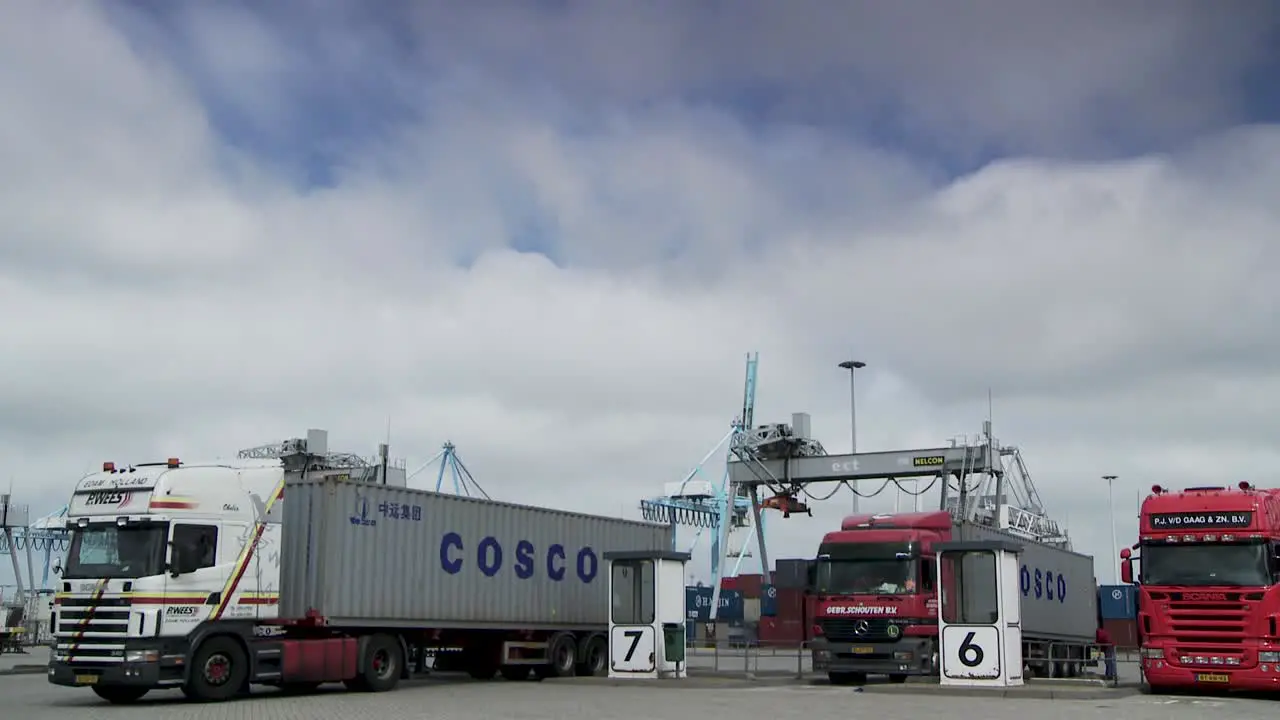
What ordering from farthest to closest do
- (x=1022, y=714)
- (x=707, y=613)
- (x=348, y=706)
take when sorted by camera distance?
(x=707, y=613)
(x=348, y=706)
(x=1022, y=714)

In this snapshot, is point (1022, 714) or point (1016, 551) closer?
point (1022, 714)

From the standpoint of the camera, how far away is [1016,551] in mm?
22500

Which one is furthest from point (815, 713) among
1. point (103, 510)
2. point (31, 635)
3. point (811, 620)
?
point (31, 635)

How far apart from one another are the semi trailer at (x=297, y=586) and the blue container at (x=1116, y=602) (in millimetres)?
38140

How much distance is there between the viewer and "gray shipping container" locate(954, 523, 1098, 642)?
1087 inches

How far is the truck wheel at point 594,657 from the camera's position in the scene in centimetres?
2667

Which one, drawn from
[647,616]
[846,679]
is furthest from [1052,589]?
[647,616]

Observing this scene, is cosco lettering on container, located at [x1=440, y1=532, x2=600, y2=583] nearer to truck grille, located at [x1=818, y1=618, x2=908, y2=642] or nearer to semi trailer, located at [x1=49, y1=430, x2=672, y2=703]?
semi trailer, located at [x1=49, y1=430, x2=672, y2=703]

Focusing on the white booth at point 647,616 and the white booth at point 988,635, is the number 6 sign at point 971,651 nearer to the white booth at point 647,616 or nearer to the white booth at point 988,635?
the white booth at point 988,635

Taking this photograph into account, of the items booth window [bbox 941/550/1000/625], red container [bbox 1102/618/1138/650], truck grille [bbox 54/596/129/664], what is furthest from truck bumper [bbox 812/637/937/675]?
red container [bbox 1102/618/1138/650]

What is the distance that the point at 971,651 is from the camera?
73.0 ft

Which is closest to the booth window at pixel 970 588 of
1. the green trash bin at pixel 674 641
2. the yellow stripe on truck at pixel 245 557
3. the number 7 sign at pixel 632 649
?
the green trash bin at pixel 674 641

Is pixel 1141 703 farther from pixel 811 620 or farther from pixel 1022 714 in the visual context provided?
pixel 811 620

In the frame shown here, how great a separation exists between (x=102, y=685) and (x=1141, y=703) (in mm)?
15693
